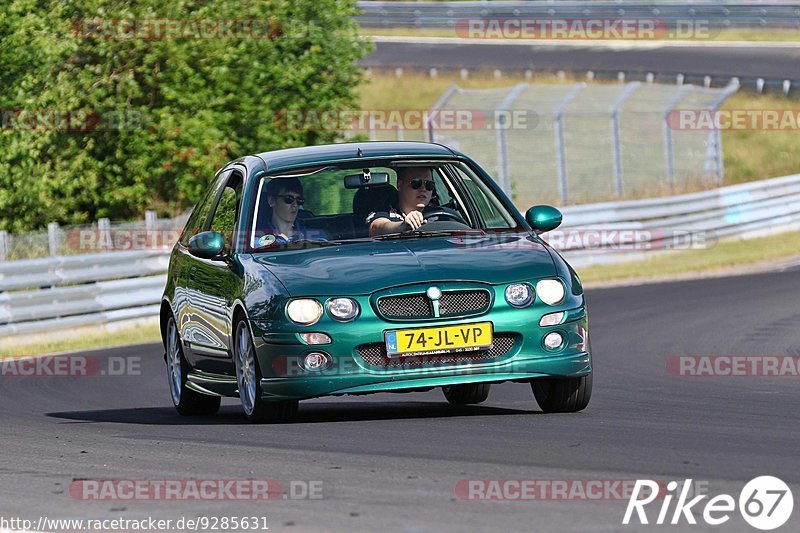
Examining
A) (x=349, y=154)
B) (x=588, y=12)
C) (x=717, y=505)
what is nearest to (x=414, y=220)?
(x=349, y=154)

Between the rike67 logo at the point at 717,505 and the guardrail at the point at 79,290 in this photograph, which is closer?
the rike67 logo at the point at 717,505

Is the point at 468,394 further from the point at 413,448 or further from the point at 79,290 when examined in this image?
the point at 79,290

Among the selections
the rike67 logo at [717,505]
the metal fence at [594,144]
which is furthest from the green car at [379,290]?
the metal fence at [594,144]

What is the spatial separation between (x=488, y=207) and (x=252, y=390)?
2045mm

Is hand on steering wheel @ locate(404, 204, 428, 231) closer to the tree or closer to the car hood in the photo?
the car hood

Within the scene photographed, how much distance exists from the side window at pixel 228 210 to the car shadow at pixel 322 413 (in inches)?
45.8

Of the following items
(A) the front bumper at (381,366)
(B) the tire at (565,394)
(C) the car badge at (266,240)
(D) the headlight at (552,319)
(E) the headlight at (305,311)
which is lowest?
(B) the tire at (565,394)

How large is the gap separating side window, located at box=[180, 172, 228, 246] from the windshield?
40.3 inches

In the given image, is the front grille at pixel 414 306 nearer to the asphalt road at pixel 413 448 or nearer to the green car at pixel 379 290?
the green car at pixel 379 290

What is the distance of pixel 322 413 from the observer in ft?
34.6

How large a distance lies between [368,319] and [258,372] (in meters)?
0.72

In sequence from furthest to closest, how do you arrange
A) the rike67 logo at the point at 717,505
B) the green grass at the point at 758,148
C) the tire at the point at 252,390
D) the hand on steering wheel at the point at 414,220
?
1. the green grass at the point at 758,148
2. the hand on steering wheel at the point at 414,220
3. the tire at the point at 252,390
4. the rike67 logo at the point at 717,505

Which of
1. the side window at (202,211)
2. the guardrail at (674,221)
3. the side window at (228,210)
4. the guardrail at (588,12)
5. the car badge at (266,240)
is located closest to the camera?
the car badge at (266,240)

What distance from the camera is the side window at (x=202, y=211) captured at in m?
11.3
